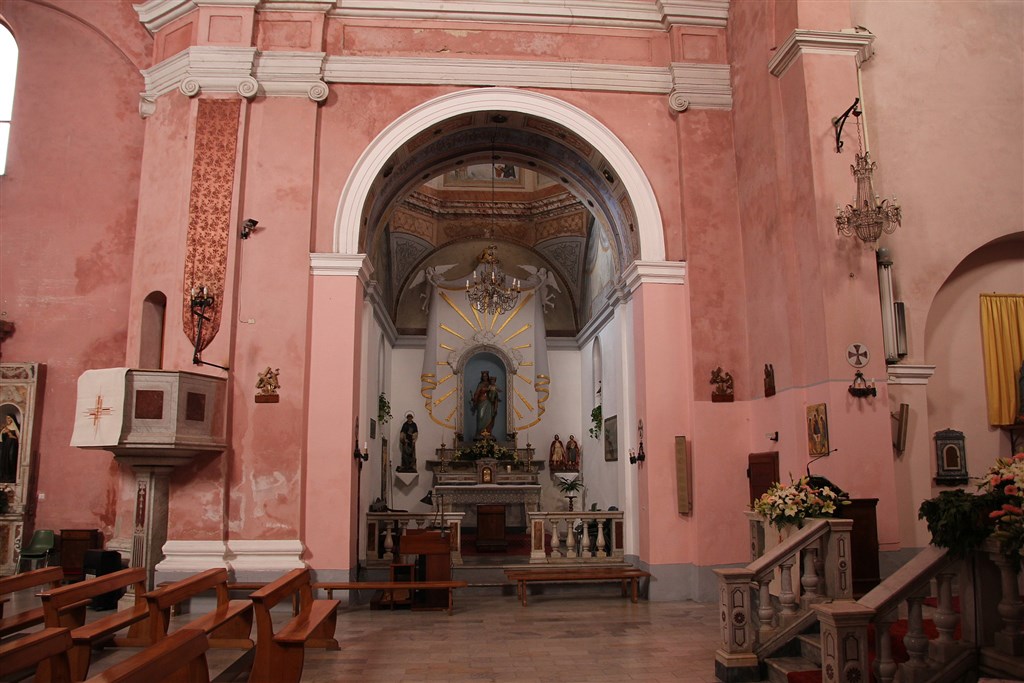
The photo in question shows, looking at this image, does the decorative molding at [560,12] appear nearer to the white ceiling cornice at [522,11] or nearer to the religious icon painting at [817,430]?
the white ceiling cornice at [522,11]

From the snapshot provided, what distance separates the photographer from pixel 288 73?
975 cm

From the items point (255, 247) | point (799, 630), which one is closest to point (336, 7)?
point (255, 247)

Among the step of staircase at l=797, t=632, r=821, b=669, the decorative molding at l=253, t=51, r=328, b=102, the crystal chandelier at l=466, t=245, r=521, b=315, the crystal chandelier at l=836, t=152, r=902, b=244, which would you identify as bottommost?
the step of staircase at l=797, t=632, r=821, b=669

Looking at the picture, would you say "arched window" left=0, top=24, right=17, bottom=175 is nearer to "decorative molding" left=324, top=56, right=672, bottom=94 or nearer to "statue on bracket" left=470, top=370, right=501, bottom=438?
"decorative molding" left=324, top=56, right=672, bottom=94

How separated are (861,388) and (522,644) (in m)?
3.87

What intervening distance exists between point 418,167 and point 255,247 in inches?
124

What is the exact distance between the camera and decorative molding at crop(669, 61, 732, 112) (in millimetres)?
10250

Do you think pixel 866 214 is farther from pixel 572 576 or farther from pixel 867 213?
pixel 572 576

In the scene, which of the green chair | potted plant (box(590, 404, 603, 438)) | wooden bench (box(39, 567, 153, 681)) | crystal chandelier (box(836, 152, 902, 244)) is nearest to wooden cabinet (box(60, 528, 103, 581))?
the green chair

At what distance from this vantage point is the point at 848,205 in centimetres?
773

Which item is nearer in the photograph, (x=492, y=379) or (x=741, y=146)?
(x=741, y=146)

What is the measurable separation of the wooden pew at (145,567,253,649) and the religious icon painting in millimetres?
5311

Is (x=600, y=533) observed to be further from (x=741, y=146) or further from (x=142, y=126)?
(x=142, y=126)

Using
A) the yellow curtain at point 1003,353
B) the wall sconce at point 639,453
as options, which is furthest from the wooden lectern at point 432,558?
the yellow curtain at point 1003,353
